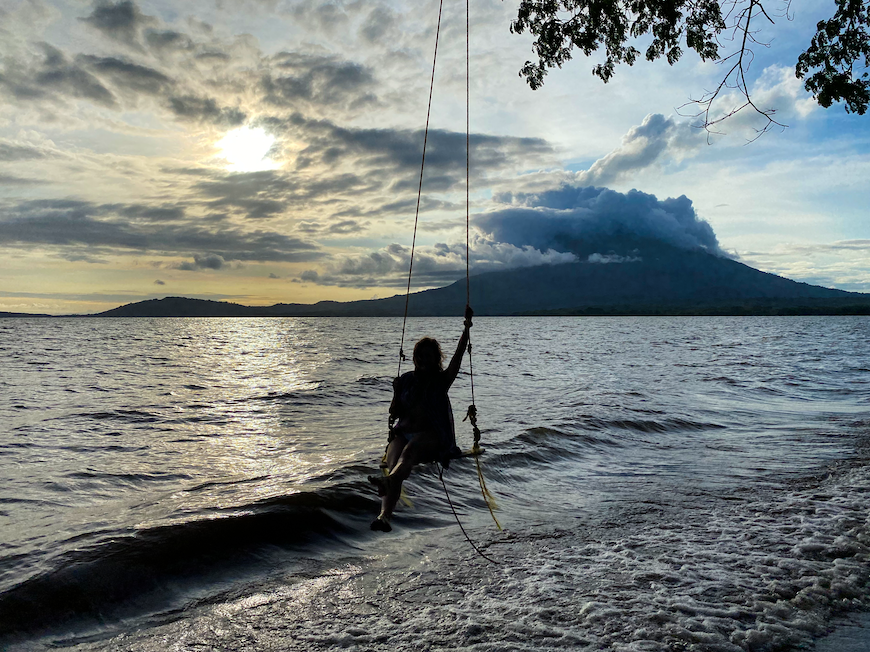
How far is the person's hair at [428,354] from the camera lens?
26.2ft

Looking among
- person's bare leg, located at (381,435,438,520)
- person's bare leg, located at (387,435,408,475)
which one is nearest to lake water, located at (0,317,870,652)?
person's bare leg, located at (381,435,438,520)

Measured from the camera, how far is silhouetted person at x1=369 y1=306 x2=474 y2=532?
750 cm

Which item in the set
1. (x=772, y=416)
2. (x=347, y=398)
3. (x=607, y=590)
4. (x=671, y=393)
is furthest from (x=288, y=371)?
(x=607, y=590)

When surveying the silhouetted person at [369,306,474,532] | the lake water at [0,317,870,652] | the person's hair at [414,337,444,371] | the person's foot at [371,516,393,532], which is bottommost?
the lake water at [0,317,870,652]

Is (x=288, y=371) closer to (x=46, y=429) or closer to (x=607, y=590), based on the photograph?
(x=46, y=429)

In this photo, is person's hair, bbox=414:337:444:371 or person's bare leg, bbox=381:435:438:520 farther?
person's hair, bbox=414:337:444:371

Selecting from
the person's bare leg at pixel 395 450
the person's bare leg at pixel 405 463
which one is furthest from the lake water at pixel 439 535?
the person's bare leg at pixel 395 450

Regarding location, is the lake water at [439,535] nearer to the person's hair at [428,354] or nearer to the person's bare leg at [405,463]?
the person's bare leg at [405,463]

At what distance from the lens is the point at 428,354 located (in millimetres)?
7980

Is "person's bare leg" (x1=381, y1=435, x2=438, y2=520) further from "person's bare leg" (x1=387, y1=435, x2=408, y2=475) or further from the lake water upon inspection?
the lake water

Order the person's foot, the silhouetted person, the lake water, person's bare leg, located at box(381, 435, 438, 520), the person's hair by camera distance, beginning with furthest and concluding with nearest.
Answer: the person's hair < the silhouetted person < person's bare leg, located at box(381, 435, 438, 520) < the person's foot < the lake water

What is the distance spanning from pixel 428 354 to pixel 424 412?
2.76ft

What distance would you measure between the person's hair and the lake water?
2492 millimetres

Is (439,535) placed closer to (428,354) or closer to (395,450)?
(395,450)
